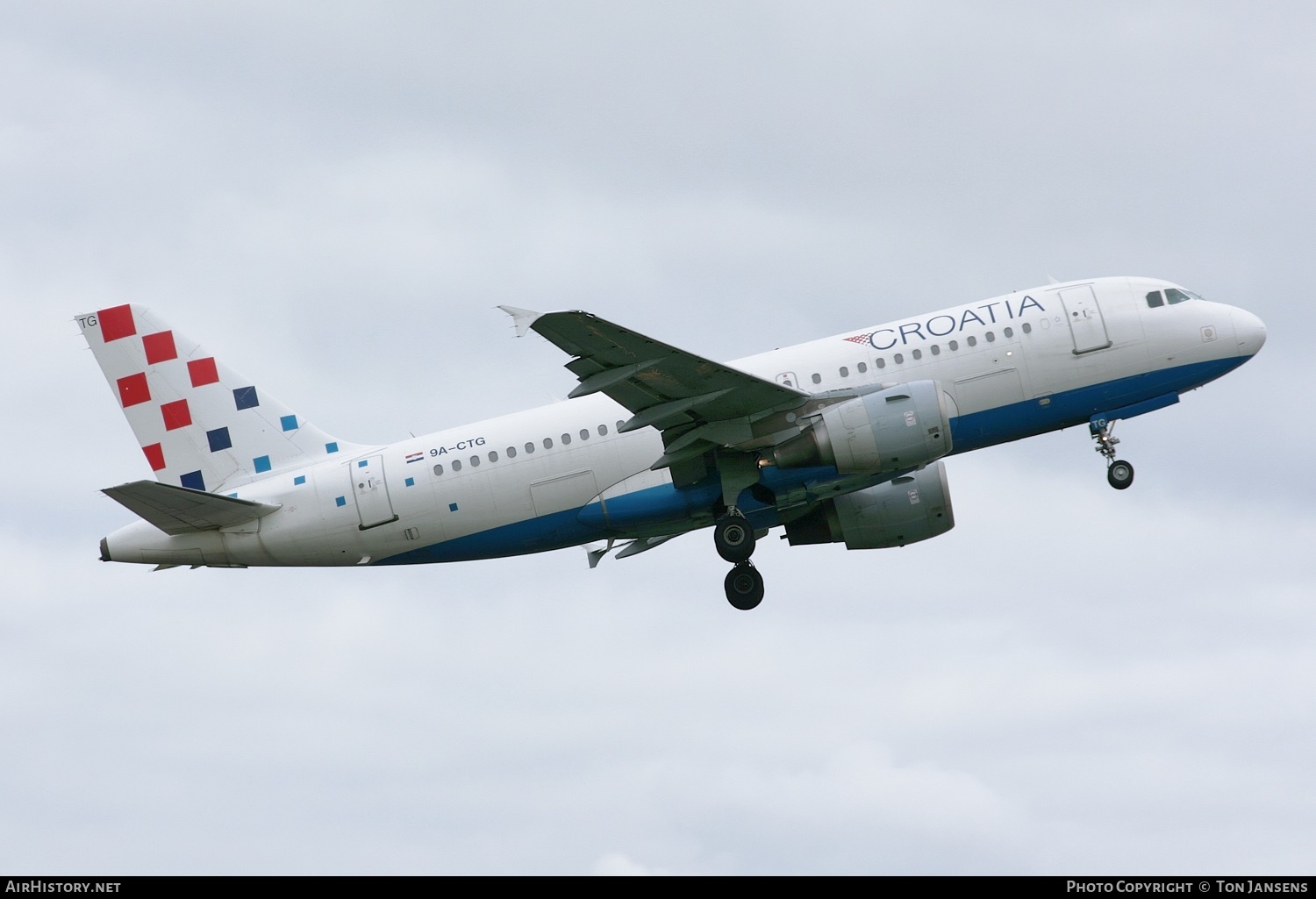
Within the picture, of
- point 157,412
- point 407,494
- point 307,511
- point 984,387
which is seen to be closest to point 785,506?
point 984,387

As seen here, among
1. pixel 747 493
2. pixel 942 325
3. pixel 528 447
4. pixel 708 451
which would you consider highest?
pixel 942 325

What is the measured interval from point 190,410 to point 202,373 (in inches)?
45.1

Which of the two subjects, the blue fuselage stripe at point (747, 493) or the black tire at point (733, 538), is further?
the black tire at point (733, 538)

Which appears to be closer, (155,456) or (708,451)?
(708,451)

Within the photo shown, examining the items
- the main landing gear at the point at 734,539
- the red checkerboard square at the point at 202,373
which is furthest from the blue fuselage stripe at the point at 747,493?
the red checkerboard square at the point at 202,373

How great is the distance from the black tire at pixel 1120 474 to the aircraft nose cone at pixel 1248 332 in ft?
13.2

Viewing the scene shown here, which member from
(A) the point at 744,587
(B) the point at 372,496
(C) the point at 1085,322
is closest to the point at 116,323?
(B) the point at 372,496

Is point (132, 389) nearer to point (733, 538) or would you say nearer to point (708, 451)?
point (708, 451)

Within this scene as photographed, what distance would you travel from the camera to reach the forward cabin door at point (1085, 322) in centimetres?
3781

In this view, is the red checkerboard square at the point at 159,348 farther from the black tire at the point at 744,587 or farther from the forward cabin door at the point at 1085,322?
the forward cabin door at the point at 1085,322

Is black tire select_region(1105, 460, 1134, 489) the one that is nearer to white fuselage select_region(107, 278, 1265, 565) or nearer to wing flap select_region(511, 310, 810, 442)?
white fuselage select_region(107, 278, 1265, 565)

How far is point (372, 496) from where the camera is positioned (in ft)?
127

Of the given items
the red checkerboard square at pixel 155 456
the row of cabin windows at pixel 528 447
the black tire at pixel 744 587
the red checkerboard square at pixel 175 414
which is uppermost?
the red checkerboard square at pixel 175 414

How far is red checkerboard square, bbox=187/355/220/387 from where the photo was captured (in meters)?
41.6
